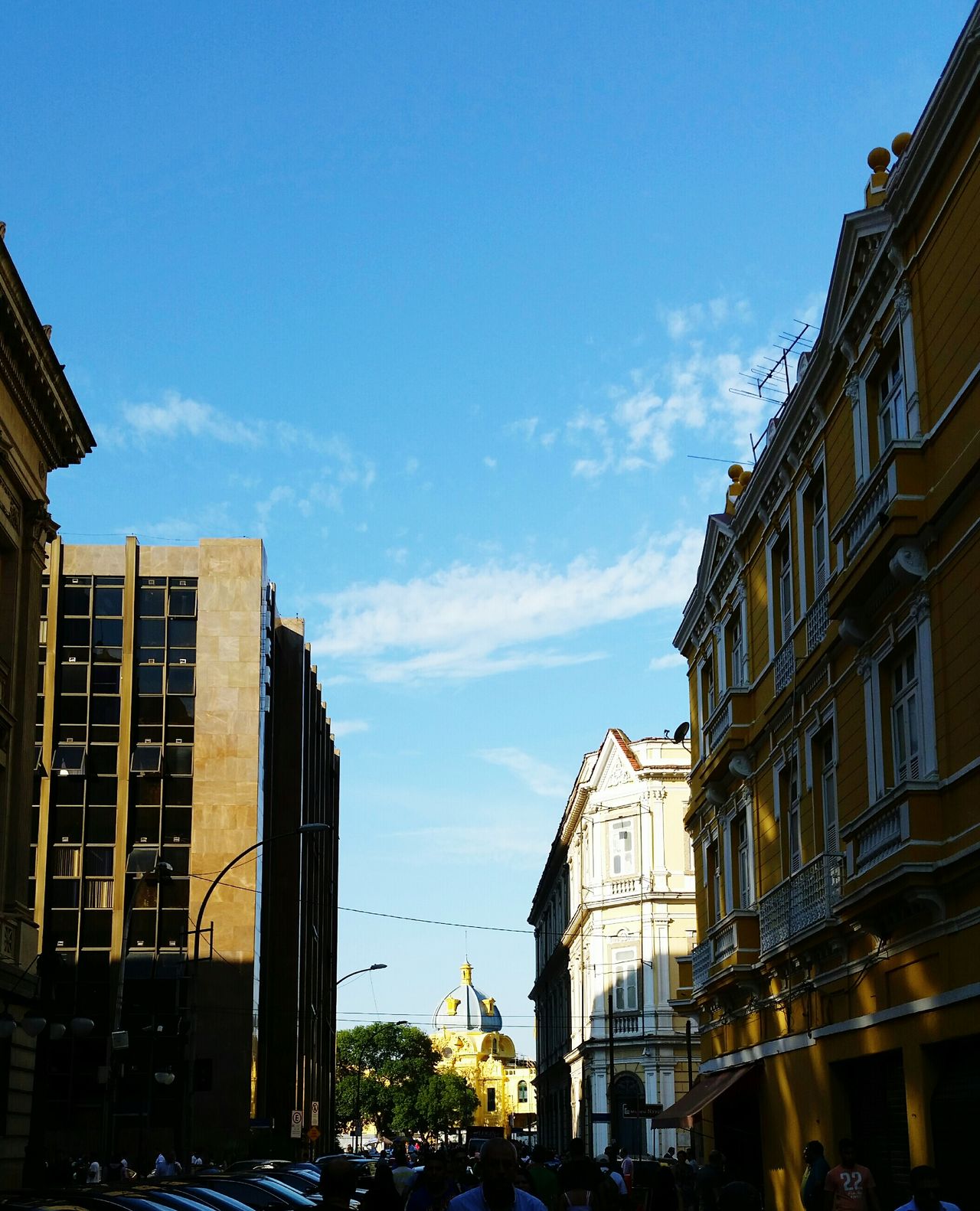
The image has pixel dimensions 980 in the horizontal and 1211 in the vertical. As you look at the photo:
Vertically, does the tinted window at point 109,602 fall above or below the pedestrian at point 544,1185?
above

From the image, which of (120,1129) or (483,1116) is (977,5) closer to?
(120,1129)

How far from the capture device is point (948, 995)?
15.6 metres

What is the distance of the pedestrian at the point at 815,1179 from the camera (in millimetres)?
18000

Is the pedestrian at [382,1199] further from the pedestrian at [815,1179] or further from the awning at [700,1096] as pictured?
the awning at [700,1096]

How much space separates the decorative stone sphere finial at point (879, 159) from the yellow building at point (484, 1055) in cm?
15868

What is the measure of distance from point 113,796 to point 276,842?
8120mm

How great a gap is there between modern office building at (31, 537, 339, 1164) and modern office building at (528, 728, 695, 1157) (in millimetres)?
13584

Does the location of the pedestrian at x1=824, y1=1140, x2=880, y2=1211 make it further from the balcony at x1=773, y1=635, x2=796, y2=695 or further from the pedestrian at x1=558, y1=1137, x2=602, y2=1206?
the balcony at x1=773, y1=635, x2=796, y2=695

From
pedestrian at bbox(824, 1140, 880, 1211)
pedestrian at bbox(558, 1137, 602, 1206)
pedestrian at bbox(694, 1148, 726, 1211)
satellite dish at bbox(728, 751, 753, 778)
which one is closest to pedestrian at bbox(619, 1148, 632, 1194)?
pedestrian at bbox(694, 1148, 726, 1211)

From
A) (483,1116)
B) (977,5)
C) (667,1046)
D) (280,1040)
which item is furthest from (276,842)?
(483,1116)

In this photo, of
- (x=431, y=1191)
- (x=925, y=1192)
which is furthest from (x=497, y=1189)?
(x=431, y=1191)

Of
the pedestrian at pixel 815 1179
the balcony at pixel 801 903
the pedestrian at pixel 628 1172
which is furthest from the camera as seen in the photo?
the pedestrian at pixel 628 1172

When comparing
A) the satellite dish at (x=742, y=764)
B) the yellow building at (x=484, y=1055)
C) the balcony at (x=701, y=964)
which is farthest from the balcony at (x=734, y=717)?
the yellow building at (x=484, y=1055)

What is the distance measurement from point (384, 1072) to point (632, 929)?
7088cm
